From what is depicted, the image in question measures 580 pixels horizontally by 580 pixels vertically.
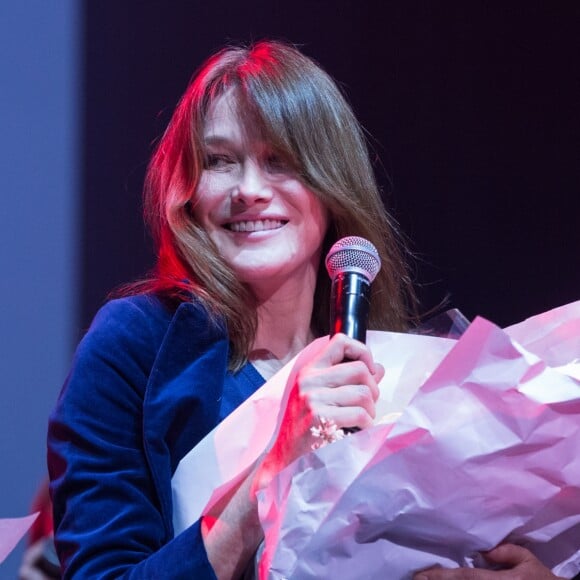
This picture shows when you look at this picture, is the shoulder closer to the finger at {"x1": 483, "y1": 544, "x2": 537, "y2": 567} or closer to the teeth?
the teeth

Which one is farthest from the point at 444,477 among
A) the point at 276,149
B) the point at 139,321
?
the point at 276,149

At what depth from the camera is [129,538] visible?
123 centimetres

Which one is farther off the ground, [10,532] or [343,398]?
[343,398]

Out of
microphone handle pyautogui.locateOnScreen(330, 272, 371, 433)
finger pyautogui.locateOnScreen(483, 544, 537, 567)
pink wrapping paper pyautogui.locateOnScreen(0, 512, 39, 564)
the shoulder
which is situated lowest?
pink wrapping paper pyautogui.locateOnScreen(0, 512, 39, 564)

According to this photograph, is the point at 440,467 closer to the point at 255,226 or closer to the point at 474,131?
the point at 255,226

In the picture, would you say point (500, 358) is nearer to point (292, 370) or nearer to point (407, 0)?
point (292, 370)

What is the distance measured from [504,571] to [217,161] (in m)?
0.76

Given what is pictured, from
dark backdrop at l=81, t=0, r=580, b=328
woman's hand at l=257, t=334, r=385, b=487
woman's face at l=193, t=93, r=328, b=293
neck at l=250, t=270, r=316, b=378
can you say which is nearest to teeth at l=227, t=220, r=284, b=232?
→ woman's face at l=193, t=93, r=328, b=293

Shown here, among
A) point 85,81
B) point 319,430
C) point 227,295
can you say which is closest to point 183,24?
point 85,81

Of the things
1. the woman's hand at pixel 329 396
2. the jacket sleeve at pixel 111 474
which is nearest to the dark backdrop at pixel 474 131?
the jacket sleeve at pixel 111 474

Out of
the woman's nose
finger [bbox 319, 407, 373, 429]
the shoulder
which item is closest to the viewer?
finger [bbox 319, 407, 373, 429]

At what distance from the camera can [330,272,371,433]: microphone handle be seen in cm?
110

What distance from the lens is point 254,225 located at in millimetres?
1536

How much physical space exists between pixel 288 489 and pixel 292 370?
236 mm
